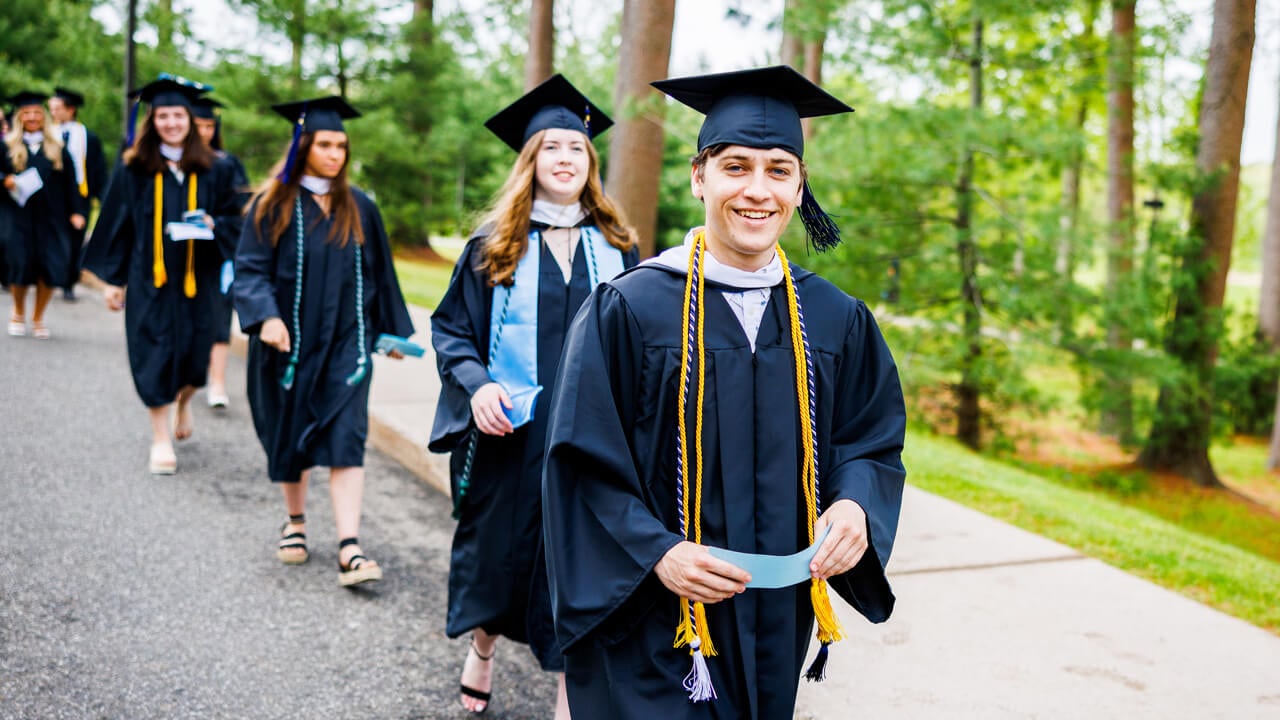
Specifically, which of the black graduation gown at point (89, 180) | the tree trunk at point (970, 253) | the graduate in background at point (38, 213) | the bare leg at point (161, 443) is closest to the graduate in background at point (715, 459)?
the bare leg at point (161, 443)

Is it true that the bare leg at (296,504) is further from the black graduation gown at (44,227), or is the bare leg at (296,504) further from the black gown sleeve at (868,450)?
the black graduation gown at (44,227)

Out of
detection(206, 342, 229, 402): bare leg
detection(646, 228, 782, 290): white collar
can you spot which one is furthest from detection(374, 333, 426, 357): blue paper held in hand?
detection(206, 342, 229, 402): bare leg

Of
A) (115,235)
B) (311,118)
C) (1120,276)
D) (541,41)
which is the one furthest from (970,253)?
(115,235)

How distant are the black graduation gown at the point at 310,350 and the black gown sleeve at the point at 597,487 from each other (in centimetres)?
275

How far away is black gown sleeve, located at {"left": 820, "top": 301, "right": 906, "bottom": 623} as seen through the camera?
2219 mm

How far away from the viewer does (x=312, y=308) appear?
188 inches

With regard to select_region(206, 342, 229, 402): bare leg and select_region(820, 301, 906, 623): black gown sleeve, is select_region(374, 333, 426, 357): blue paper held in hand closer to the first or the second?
select_region(820, 301, 906, 623): black gown sleeve

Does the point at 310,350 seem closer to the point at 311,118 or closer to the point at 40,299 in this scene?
the point at 311,118

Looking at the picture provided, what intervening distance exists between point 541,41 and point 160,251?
7.76 m

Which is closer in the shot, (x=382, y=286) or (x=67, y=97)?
(x=382, y=286)

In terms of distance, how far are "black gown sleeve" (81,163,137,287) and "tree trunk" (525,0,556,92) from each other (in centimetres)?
728

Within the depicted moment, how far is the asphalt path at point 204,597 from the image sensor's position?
355 cm

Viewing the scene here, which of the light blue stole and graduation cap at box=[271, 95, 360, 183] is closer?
the light blue stole

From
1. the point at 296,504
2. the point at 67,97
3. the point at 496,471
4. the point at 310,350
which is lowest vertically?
the point at 296,504
